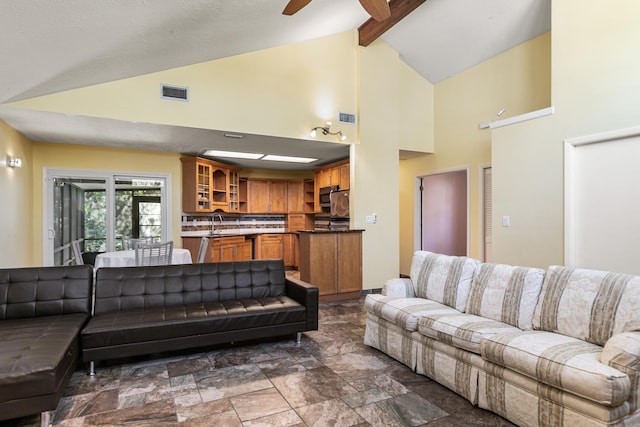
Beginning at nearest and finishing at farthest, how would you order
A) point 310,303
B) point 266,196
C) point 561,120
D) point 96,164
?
point 310,303 → point 561,120 → point 96,164 → point 266,196

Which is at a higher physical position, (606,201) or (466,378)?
(606,201)

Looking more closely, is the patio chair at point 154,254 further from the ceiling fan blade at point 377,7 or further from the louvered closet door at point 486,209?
the louvered closet door at point 486,209

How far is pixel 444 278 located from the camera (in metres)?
3.12

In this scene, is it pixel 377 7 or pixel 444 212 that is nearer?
pixel 377 7

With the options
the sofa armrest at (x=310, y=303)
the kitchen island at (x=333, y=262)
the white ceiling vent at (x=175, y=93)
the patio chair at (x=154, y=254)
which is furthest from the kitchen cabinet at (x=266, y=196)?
the sofa armrest at (x=310, y=303)

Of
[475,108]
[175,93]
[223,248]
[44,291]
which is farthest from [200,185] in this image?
[475,108]

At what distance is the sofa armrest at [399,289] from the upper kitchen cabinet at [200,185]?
160 inches

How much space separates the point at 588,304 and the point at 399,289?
150cm

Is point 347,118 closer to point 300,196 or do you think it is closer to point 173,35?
point 173,35

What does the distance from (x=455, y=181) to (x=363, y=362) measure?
4802 mm

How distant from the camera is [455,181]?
6.74 m

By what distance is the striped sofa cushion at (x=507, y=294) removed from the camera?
2.49m

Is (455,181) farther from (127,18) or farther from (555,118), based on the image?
(127,18)

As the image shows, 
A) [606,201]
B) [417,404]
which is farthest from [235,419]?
[606,201]
